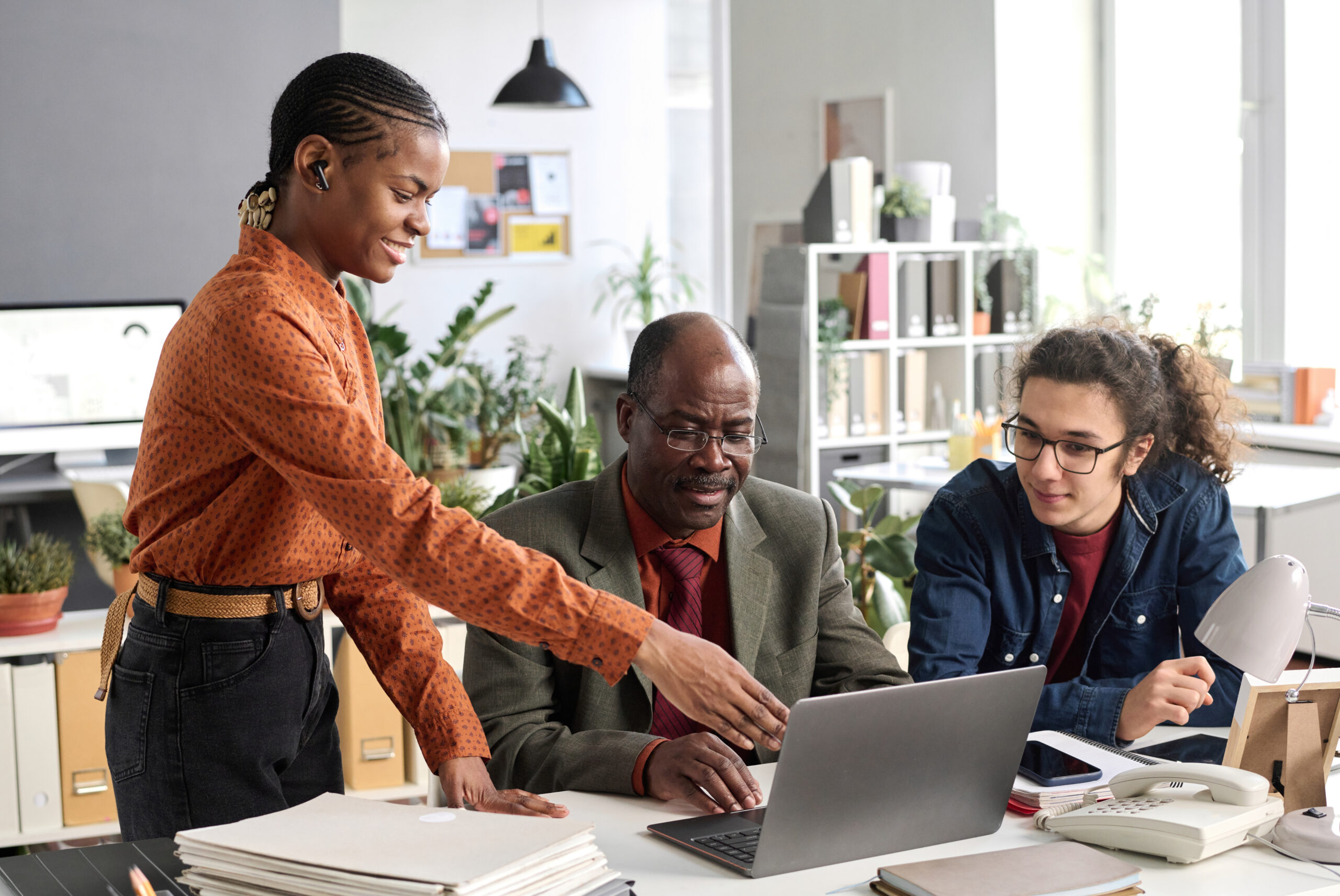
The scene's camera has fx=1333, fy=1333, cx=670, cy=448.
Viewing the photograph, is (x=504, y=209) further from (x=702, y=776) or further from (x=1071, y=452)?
(x=702, y=776)

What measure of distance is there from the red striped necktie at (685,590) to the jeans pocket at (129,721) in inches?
26.6

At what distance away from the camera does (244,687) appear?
145 cm

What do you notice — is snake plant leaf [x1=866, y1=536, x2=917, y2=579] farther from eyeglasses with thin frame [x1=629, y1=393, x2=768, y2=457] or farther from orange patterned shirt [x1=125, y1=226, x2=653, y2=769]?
orange patterned shirt [x1=125, y1=226, x2=653, y2=769]

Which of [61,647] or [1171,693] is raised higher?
[1171,693]

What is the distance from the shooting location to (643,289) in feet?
25.7

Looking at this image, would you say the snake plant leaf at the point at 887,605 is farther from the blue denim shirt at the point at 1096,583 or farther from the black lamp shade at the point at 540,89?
the black lamp shade at the point at 540,89

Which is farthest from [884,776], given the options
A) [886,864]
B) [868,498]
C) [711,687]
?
[868,498]

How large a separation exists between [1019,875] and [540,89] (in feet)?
17.2

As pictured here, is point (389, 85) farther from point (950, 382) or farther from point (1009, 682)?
point (950, 382)

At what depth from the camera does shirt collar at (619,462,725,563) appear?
1.87 meters

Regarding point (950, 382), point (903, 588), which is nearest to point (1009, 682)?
point (903, 588)

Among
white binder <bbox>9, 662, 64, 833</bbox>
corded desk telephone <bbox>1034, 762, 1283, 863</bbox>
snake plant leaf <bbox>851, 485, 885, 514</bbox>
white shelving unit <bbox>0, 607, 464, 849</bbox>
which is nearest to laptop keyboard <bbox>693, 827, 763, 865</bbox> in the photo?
corded desk telephone <bbox>1034, 762, 1283, 863</bbox>

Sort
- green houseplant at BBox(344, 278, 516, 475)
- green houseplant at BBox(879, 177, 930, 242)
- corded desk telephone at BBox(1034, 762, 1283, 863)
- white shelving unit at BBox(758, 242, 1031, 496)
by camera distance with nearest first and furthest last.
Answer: corded desk telephone at BBox(1034, 762, 1283, 863) → green houseplant at BBox(344, 278, 516, 475) → white shelving unit at BBox(758, 242, 1031, 496) → green houseplant at BBox(879, 177, 930, 242)

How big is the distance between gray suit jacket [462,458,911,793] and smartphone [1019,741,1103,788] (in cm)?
31
